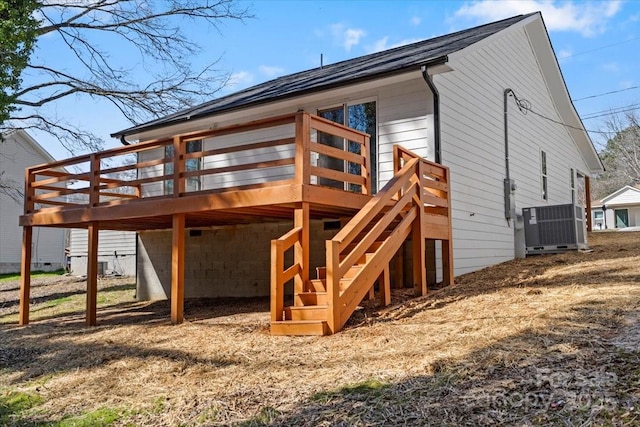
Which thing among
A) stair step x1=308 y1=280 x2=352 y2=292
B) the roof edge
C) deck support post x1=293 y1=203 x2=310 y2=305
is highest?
the roof edge

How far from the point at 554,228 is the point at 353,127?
4.63 metres

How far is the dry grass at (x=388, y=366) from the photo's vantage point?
3.23 m

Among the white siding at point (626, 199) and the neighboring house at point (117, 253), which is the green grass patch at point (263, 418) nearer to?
the neighboring house at point (117, 253)

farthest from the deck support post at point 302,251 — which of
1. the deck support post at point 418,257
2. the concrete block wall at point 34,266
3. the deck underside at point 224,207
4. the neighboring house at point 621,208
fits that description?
Result: the neighboring house at point 621,208

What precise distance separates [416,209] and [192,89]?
11.8m

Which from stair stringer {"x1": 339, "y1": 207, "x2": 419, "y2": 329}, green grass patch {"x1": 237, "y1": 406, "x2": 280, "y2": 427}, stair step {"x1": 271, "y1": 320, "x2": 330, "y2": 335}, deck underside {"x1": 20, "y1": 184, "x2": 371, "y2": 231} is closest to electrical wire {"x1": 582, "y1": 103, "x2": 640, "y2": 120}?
deck underside {"x1": 20, "y1": 184, "x2": 371, "y2": 231}

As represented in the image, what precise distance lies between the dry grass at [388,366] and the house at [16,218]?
19364mm

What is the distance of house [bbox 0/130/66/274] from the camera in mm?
24188

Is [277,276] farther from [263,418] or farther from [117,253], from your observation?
[117,253]

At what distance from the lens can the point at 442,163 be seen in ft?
28.3

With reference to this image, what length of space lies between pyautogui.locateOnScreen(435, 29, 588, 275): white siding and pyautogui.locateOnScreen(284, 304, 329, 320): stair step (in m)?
3.96

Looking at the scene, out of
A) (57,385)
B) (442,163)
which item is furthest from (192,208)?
(442,163)

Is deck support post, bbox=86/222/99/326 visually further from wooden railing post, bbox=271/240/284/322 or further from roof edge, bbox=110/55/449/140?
wooden railing post, bbox=271/240/284/322

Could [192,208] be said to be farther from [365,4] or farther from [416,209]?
[365,4]
